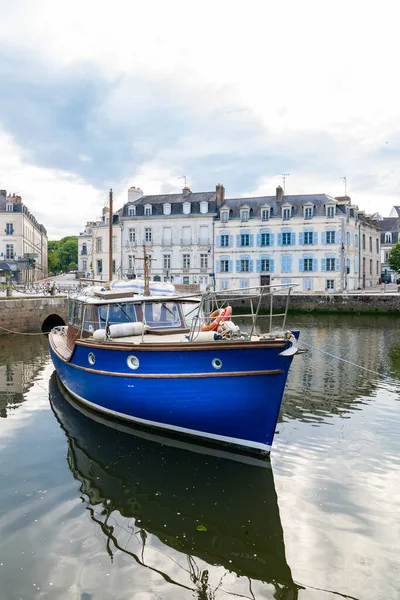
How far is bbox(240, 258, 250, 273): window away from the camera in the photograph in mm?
46306

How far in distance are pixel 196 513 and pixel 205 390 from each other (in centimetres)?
211

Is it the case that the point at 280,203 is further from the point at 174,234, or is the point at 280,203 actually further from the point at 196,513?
the point at 196,513

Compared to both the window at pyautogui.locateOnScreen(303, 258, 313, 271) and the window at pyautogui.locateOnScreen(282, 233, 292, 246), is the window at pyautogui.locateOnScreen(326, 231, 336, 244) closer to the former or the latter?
the window at pyautogui.locateOnScreen(303, 258, 313, 271)

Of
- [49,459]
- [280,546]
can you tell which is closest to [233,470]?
[280,546]

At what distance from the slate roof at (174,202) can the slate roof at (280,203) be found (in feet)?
4.94

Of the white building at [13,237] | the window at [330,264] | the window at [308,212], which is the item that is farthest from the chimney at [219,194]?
the white building at [13,237]

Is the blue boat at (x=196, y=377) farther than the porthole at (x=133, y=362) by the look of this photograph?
No

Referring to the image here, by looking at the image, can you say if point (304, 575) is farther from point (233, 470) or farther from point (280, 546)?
point (233, 470)

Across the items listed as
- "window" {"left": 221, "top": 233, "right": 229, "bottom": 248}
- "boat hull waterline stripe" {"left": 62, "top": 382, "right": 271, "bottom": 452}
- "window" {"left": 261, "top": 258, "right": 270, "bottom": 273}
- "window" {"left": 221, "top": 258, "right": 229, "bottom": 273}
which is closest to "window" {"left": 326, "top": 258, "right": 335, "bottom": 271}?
"window" {"left": 261, "top": 258, "right": 270, "bottom": 273}

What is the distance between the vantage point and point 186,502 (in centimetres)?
638

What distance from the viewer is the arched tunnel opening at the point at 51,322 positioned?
26.3 metres

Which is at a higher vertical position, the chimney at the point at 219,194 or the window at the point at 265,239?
the chimney at the point at 219,194

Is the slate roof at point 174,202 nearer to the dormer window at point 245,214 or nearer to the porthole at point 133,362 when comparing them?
the dormer window at point 245,214

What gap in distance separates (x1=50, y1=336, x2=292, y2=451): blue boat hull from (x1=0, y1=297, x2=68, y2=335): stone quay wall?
1543 centimetres
